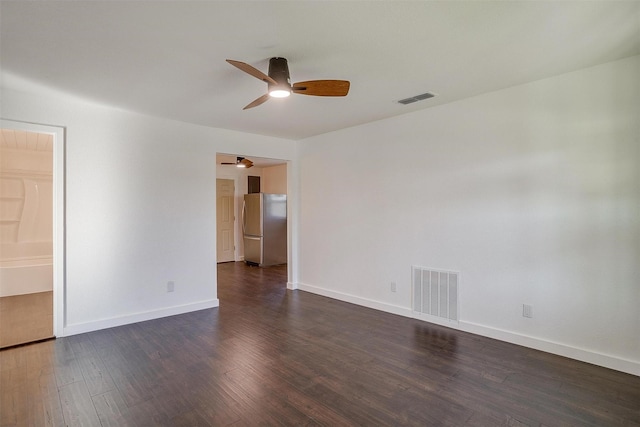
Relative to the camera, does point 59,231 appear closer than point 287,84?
No

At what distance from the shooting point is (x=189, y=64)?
2598 mm

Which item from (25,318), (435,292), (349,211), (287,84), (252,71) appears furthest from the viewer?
(349,211)

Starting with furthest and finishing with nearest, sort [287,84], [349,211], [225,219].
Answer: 1. [225,219]
2. [349,211]
3. [287,84]

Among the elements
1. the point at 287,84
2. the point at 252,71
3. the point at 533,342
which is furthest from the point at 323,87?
the point at 533,342

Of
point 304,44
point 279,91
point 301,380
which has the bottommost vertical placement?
point 301,380

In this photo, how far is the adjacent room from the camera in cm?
213

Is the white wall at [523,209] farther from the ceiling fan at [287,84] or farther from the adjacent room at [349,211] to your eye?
the ceiling fan at [287,84]

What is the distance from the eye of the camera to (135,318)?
3912 mm

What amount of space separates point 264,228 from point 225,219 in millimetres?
1343

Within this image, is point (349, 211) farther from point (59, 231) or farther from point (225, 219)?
point (225, 219)

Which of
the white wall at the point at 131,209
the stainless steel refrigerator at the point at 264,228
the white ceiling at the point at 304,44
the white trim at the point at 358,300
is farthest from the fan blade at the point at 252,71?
the stainless steel refrigerator at the point at 264,228

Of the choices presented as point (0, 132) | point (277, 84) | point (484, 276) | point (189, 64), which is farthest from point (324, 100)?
point (0, 132)

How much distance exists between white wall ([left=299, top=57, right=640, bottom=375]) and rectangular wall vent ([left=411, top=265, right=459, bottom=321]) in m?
0.10

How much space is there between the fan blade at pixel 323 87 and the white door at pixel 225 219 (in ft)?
20.3
